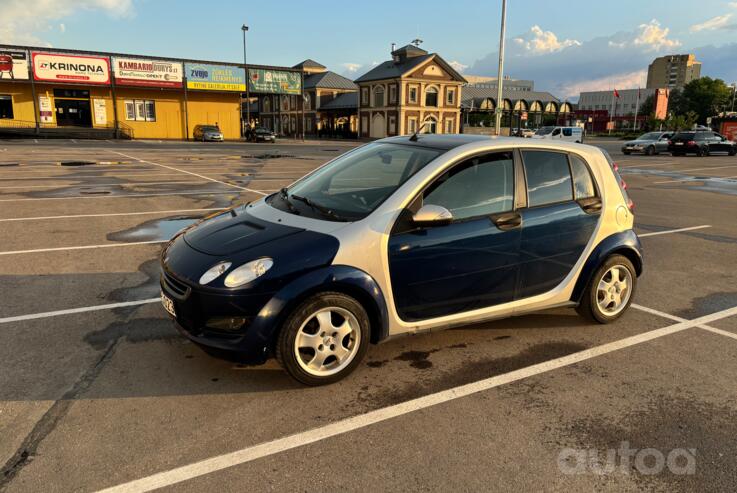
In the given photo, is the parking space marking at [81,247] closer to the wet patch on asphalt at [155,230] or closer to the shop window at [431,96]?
the wet patch on asphalt at [155,230]

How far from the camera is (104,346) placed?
4.26 m

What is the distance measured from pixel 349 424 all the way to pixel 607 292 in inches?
116

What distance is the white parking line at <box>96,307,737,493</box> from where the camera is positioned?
8.98 ft

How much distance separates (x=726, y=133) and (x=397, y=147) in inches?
1938

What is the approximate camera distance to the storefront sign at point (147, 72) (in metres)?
42.6

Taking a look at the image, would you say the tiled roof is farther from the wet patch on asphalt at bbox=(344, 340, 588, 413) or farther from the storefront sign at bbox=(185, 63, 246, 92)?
the wet patch on asphalt at bbox=(344, 340, 588, 413)

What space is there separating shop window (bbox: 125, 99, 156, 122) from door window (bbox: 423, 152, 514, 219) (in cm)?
4643

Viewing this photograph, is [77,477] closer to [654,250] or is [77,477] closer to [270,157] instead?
[654,250]

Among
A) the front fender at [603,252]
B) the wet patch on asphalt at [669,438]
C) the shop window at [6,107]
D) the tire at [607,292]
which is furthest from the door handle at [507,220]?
the shop window at [6,107]

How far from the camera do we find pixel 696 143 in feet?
110

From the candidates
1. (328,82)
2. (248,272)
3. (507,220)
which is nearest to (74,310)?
(248,272)

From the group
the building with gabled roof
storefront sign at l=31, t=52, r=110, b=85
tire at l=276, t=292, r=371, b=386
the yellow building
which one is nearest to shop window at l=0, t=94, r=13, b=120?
the yellow building

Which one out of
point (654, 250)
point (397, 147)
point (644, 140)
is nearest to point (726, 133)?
point (644, 140)

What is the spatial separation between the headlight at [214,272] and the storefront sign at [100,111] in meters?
46.0
